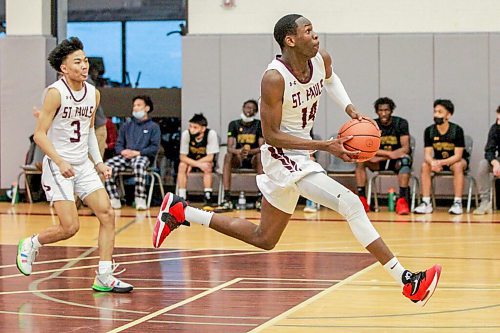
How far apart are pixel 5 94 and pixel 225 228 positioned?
9.64 metres

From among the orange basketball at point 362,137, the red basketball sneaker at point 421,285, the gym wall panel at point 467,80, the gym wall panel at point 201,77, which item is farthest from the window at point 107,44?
the red basketball sneaker at point 421,285

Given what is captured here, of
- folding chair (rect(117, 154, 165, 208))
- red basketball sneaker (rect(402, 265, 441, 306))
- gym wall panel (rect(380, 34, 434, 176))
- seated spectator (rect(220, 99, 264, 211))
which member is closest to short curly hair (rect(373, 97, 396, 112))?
gym wall panel (rect(380, 34, 434, 176))

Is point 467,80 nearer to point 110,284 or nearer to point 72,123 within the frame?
point 72,123

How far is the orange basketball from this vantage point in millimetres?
5766

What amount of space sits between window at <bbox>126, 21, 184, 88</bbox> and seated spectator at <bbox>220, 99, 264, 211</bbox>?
88.2 inches

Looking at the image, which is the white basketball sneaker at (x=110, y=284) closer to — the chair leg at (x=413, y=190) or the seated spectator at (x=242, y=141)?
the seated spectator at (x=242, y=141)

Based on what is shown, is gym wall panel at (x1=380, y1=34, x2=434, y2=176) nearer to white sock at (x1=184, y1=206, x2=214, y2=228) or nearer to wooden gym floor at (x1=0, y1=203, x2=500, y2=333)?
wooden gym floor at (x1=0, y1=203, x2=500, y2=333)

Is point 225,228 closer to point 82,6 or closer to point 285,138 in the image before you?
point 285,138

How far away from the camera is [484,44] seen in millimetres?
13906

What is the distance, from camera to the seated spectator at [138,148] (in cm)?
1353

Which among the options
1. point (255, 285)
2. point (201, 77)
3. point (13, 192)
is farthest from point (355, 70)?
point (255, 285)

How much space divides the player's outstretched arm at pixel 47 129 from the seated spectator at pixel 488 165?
23.2ft

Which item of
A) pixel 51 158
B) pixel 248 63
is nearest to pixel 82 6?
pixel 248 63

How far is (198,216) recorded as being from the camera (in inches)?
261
